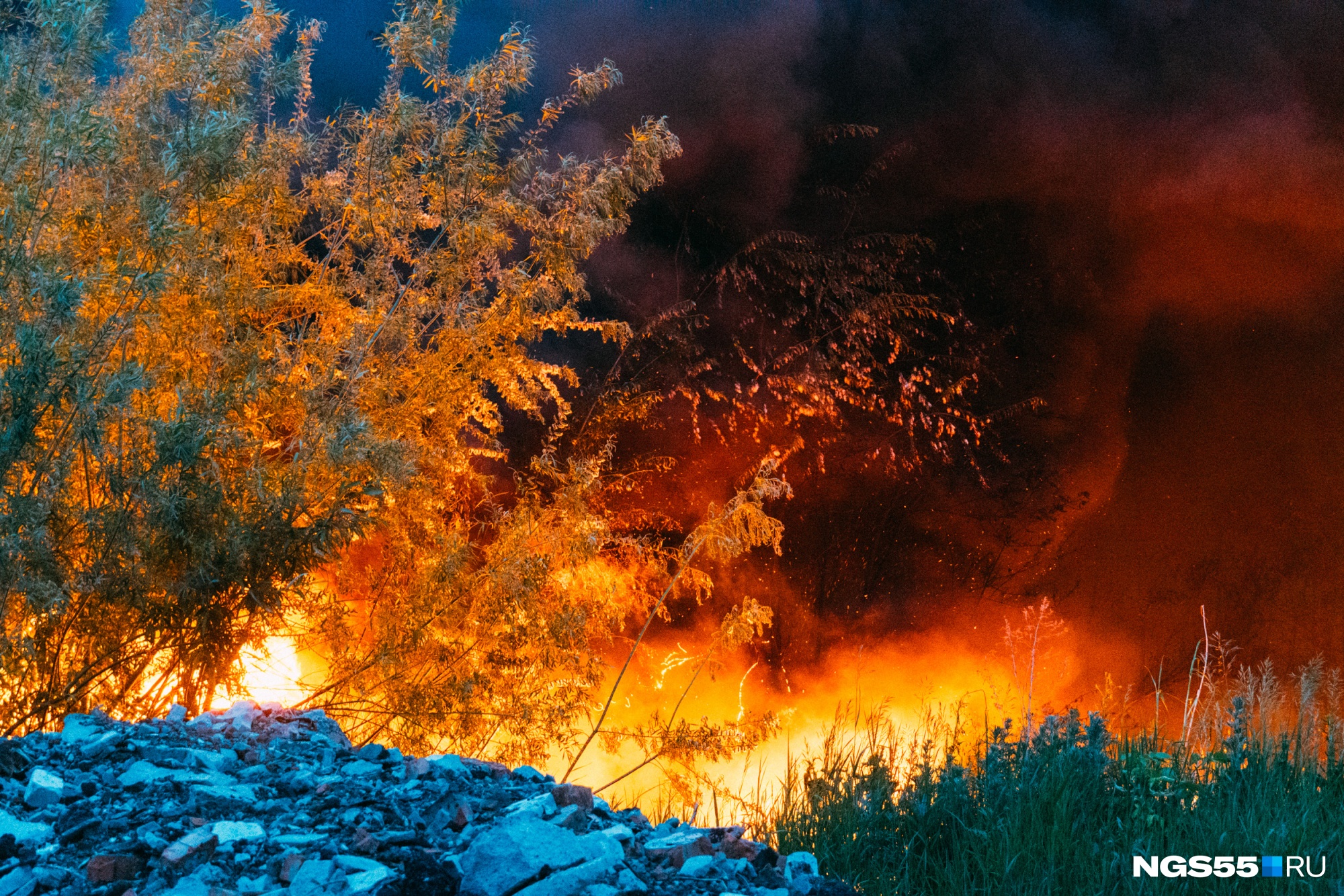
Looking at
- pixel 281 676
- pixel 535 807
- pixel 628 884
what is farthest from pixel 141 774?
pixel 281 676

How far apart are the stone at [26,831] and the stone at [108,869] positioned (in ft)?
0.81

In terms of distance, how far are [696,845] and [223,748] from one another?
1649 millimetres

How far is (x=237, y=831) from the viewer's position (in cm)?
261

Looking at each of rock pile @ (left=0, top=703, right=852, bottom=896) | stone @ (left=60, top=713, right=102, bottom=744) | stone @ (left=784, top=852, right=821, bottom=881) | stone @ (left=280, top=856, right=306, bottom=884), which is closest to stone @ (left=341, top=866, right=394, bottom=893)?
rock pile @ (left=0, top=703, right=852, bottom=896)

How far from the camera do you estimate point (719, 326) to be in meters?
14.4

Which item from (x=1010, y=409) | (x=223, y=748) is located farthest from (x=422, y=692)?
(x=1010, y=409)

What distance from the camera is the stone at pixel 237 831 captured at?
2.58 meters

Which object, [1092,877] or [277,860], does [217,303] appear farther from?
[1092,877]

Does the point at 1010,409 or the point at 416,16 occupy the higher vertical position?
the point at 1010,409

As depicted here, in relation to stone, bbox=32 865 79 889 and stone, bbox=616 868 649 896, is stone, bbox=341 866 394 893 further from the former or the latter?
stone, bbox=32 865 79 889

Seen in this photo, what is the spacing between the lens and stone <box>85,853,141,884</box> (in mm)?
2383

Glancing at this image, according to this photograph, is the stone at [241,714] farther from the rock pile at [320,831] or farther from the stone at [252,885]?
the stone at [252,885]

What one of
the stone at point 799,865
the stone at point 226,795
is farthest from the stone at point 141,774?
the stone at point 799,865

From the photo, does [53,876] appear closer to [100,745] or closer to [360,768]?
[100,745]
